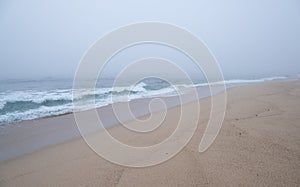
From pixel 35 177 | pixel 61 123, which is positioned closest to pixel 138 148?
pixel 35 177

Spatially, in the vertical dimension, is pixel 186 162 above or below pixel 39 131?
above

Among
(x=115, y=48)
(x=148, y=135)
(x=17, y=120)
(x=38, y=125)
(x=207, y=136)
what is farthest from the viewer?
(x=17, y=120)

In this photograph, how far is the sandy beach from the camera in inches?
121

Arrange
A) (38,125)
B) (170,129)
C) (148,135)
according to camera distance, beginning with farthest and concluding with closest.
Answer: (38,125), (170,129), (148,135)

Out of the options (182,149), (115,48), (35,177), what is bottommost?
(35,177)

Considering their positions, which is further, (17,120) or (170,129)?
(17,120)

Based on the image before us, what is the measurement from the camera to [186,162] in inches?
144

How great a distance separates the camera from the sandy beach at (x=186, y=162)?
3.08 metres

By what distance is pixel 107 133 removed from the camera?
6.18 metres

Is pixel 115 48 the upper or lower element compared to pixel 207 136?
upper

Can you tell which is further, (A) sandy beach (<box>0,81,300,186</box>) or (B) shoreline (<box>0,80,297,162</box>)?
(B) shoreline (<box>0,80,297,162</box>)

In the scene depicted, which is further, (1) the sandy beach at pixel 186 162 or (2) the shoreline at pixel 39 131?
(2) the shoreline at pixel 39 131

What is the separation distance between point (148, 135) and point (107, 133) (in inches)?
55.0

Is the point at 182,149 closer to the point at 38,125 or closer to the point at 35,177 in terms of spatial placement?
the point at 35,177
